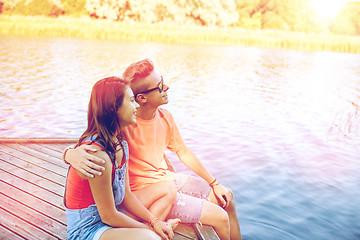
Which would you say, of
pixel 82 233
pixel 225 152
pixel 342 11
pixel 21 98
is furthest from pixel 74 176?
pixel 342 11

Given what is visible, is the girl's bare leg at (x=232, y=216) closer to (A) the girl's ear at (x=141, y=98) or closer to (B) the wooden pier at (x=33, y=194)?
(B) the wooden pier at (x=33, y=194)

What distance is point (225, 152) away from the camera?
23.4 feet

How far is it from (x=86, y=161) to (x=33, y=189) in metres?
1.88

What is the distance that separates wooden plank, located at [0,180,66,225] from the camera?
307 centimetres

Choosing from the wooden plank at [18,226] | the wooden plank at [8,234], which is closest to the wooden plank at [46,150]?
the wooden plank at [18,226]

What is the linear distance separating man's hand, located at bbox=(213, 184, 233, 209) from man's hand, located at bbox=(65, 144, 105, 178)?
1.28 meters

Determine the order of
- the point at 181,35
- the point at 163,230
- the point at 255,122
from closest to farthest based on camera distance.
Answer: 1. the point at 163,230
2. the point at 255,122
3. the point at 181,35

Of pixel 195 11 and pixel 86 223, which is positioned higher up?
pixel 195 11

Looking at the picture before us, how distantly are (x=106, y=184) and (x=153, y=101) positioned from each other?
847 millimetres

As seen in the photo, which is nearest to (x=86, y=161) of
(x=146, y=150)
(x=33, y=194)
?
(x=146, y=150)

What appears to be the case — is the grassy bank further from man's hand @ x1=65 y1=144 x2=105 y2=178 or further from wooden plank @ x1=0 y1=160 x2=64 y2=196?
man's hand @ x1=65 y1=144 x2=105 y2=178

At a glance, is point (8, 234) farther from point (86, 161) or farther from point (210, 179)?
point (210, 179)

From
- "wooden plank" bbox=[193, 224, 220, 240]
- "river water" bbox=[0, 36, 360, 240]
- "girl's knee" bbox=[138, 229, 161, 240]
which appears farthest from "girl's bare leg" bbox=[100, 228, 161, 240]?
"river water" bbox=[0, 36, 360, 240]

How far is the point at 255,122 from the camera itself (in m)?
9.25
